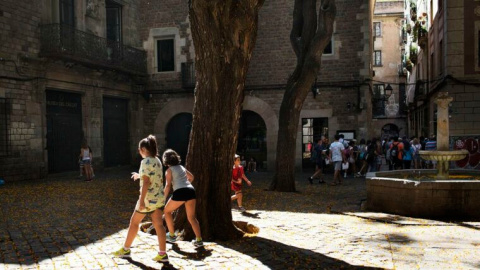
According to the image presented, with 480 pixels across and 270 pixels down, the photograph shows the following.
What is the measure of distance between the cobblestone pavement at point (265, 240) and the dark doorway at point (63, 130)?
723cm

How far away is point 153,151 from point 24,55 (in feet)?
42.7

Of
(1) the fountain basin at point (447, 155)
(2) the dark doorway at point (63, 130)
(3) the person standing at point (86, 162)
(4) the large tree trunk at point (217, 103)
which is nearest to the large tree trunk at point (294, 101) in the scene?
(1) the fountain basin at point (447, 155)

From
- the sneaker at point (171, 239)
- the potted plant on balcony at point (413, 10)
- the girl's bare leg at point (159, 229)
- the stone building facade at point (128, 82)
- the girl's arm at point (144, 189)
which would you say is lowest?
the sneaker at point (171, 239)

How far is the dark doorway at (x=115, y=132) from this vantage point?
846 inches

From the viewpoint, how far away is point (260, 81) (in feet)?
71.3

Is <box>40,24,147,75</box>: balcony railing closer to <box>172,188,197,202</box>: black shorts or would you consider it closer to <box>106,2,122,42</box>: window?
<box>106,2,122,42</box>: window

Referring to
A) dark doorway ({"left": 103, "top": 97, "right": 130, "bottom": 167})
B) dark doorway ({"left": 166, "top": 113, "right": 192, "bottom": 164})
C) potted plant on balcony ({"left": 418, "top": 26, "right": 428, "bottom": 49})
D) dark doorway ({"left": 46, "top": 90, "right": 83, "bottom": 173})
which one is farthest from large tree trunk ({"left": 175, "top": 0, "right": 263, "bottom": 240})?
potted plant on balcony ({"left": 418, "top": 26, "right": 428, "bottom": 49})

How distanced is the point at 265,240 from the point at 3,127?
12.6 metres

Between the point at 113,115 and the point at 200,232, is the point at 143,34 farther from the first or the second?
the point at 200,232

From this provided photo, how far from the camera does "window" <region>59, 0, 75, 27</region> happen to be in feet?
61.1

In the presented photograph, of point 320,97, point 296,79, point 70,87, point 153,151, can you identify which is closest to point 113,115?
point 70,87

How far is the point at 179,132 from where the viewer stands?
23.2m

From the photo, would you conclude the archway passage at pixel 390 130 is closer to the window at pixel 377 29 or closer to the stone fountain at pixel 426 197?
the window at pixel 377 29

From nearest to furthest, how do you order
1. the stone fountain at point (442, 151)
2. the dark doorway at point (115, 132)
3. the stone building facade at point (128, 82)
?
1. the stone fountain at point (442, 151)
2. the stone building facade at point (128, 82)
3. the dark doorway at point (115, 132)
